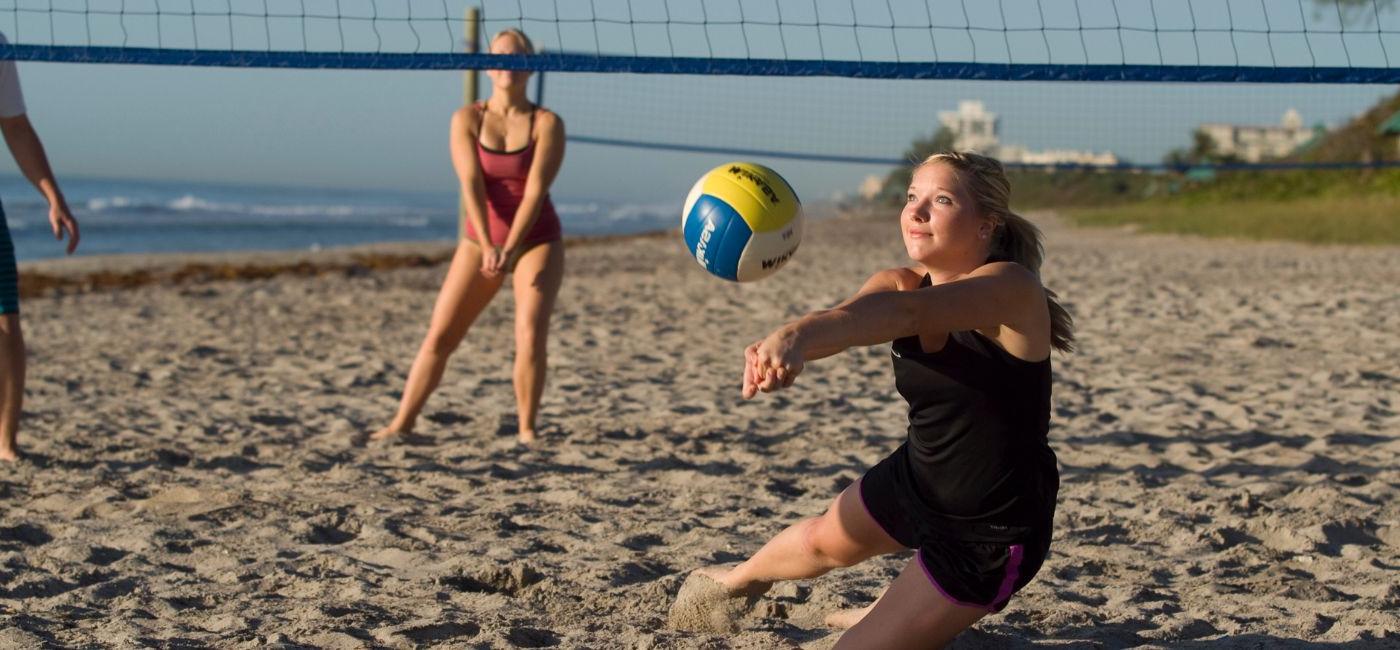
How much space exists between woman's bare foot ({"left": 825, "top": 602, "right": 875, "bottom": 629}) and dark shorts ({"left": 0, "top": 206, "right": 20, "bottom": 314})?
2.65 meters

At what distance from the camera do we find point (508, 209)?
444 centimetres

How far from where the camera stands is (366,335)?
7859 millimetres

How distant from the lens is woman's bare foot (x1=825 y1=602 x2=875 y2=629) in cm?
268

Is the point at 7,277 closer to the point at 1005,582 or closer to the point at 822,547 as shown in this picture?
the point at 822,547

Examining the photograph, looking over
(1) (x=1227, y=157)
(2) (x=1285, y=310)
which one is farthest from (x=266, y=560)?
(1) (x=1227, y=157)

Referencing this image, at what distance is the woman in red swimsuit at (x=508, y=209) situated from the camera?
14.3 feet

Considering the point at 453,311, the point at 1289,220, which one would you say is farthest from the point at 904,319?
the point at 1289,220

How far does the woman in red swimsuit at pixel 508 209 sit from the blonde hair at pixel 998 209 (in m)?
2.25

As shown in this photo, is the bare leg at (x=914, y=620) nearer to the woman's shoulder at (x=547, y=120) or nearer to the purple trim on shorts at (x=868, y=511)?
the purple trim on shorts at (x=868, y=511)

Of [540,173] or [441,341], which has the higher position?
[540,173]

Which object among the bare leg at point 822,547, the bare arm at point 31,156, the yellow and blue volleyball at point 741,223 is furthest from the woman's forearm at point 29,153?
the bare leg at point 822,547

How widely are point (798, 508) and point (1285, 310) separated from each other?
210 inches

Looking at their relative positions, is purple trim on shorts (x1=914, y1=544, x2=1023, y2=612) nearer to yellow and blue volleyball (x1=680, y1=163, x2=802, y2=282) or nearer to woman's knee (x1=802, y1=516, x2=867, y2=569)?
woman's knee (x1=802, y1=516, x2=867, y2=569)

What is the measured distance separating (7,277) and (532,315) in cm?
162
